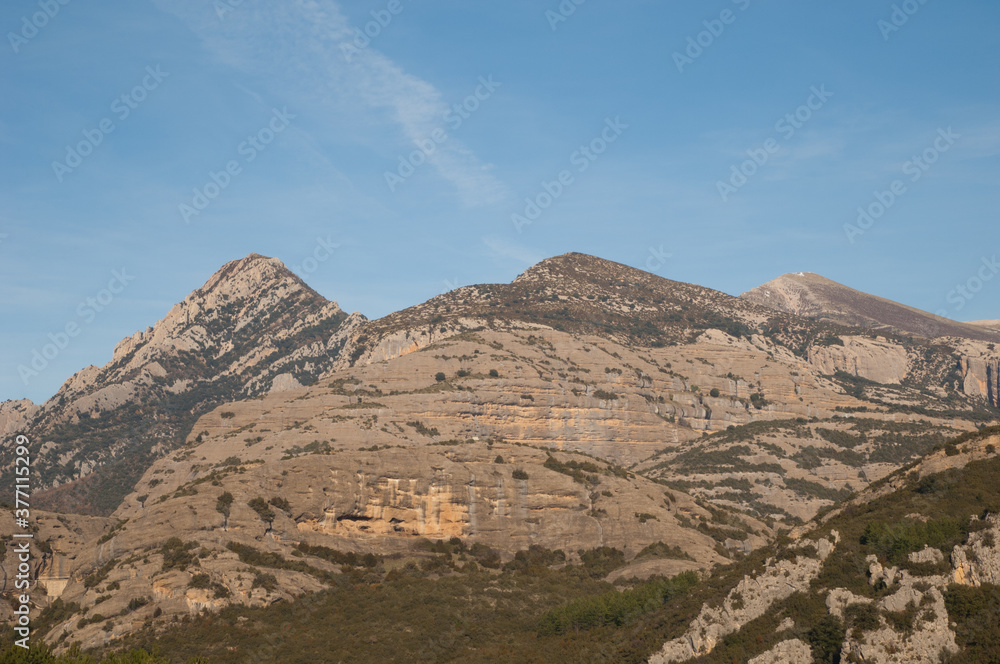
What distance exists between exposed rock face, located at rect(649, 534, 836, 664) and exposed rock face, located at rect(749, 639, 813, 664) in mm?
3603

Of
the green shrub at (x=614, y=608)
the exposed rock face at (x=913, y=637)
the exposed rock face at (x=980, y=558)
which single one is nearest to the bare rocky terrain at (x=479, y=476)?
the exposed rock face at (x=980, y=558)

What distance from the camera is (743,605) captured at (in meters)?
50.8

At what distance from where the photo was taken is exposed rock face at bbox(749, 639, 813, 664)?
45000mm

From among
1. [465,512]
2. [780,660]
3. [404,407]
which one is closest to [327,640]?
[465,512]

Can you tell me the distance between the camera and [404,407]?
148m

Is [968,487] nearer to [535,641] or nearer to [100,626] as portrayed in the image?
[535,641]

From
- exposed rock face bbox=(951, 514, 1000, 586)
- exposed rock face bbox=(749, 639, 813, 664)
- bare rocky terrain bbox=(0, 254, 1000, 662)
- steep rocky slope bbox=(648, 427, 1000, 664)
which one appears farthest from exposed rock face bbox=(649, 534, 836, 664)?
exposed rock face bbox=(951, 514, 1000, 586)

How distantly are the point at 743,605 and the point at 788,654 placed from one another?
5.34 metres

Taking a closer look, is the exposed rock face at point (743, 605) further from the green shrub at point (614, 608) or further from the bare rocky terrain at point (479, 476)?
the green shrub at point (614, 608)

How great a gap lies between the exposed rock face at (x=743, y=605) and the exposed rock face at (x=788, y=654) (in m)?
3.60

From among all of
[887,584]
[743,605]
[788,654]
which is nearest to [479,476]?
[743,605]

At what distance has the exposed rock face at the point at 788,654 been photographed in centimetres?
4500

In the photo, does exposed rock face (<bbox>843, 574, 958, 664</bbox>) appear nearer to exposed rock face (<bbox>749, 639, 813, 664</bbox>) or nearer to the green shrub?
exposed rock face (<bbox>749, 639, 813, 664</bbox>)

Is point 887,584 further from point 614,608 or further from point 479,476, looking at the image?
point 479,476
